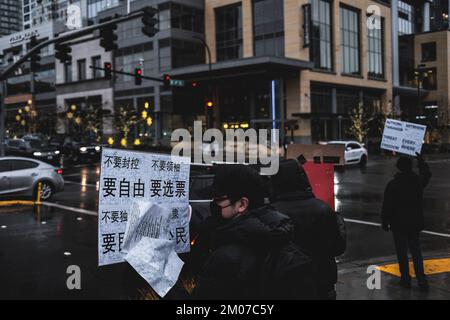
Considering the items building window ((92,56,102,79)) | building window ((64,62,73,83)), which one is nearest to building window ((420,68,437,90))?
building window ((92,56,102,79))

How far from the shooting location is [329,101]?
51.6 metres

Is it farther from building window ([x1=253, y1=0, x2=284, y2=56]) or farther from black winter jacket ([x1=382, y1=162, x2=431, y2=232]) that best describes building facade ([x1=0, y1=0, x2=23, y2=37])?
black winter jacket ([x1=382, y1=162, x2=431, y2=232])

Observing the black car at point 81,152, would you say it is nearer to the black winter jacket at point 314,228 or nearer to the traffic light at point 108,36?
the traffic light at point 108,36

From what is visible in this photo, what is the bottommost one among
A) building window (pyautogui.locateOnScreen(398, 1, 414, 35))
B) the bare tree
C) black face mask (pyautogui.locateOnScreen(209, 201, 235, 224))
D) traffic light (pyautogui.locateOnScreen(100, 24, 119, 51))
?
black face mask (pyautogui.locateOnScreen(209, 201, 235, 224))

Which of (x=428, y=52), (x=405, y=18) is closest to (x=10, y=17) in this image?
(x=405, y=18)

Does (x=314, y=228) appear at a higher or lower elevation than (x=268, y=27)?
lower

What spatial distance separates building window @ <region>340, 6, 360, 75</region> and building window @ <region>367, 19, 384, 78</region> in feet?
8.62

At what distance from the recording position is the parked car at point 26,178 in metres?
15.4

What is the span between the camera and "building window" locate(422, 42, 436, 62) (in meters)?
68.8

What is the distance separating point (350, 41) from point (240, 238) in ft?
182

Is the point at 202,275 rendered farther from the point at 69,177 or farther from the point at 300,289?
the point at 69,177

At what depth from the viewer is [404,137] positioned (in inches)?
276

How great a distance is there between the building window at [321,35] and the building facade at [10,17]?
43.5 m

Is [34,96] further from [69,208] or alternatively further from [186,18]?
[69,208]
